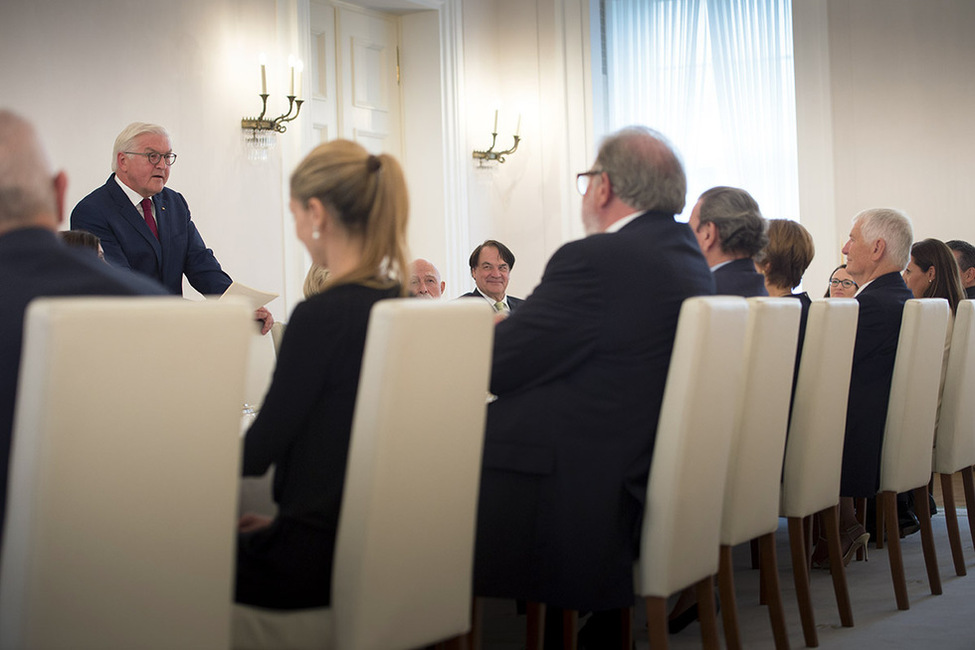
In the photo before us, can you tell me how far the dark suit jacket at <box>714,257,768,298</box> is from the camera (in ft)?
9.99

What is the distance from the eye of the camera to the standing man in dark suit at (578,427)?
214 cm

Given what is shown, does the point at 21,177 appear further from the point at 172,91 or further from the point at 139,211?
the point at 172,91

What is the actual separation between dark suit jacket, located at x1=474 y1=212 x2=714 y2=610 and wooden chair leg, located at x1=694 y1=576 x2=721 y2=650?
244mm

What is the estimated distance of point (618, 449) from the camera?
2.17 meters

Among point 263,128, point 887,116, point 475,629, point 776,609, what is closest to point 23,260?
point 475,629

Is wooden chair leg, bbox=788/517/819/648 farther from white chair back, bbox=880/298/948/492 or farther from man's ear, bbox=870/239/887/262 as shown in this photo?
man's ear, bbox=870/239/887/262

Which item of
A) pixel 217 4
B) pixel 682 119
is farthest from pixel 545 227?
pixel 217 4

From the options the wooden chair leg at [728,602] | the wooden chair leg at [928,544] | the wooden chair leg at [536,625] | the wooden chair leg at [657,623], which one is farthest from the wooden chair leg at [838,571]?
the wooden chair leg at [536,625]

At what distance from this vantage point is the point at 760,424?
8.41ft

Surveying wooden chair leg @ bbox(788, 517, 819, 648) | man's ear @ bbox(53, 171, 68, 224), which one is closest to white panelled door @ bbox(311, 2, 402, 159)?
wooden chair leg @ bbox(788, 517, 819, 648)

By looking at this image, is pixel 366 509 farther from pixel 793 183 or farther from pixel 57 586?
pixel 793 183

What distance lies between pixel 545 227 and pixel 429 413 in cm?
572

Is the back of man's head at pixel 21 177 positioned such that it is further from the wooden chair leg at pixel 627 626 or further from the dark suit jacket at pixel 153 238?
the dark suit jacket at pixel 153 238

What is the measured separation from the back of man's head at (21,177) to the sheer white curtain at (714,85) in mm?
6079
